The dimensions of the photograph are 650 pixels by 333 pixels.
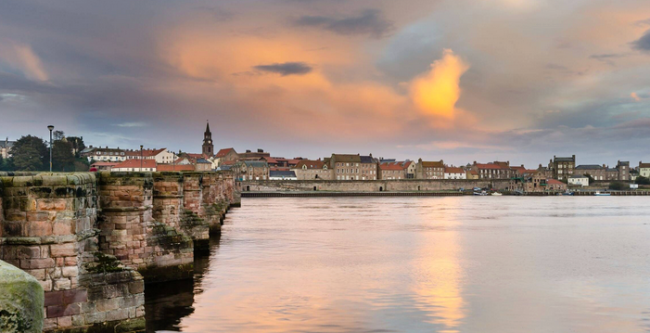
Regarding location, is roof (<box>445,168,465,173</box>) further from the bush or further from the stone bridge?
the stone bridge

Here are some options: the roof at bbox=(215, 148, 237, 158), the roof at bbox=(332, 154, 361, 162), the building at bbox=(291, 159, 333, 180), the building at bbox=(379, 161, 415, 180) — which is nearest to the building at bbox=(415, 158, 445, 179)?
the building at bbox=(379, 161, 415, 180)

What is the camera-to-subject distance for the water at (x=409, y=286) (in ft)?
50.2

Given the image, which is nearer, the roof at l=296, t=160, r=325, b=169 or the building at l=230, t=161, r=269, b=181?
the building at l=230, t=161, r=269, b=181

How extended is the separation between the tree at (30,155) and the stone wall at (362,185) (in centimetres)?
A: 4530

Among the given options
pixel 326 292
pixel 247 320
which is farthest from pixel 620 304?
pixel 247 320

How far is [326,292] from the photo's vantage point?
1939cm

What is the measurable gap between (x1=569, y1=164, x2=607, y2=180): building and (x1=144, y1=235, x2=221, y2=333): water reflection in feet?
637

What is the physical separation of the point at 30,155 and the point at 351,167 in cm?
9822

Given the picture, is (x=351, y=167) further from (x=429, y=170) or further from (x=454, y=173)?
(x=454, y=173)

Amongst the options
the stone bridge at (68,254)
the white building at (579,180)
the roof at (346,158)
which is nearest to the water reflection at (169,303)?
the stone bridge at (68,254)

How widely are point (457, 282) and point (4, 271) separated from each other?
20335 millimetres

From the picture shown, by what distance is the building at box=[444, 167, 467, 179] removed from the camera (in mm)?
185625

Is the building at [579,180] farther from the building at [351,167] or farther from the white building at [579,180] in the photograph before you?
the building at [351,167]

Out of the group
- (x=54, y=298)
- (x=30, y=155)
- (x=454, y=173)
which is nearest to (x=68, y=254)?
(x=54, y=298)
